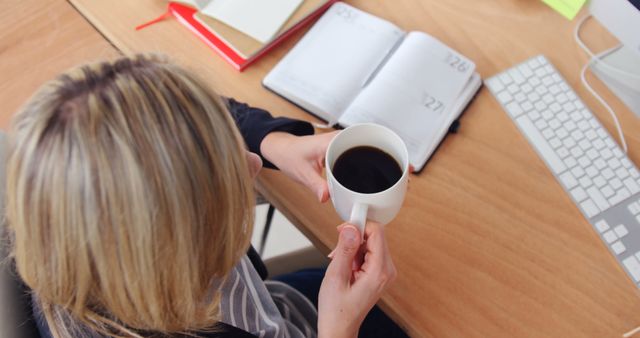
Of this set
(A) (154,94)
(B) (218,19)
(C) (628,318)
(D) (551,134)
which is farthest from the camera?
(B) (218,19)

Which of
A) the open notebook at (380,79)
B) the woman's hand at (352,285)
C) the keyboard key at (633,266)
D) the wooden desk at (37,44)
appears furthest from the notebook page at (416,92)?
the wooden desk at (37,44)

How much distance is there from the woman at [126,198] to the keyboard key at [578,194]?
49cm

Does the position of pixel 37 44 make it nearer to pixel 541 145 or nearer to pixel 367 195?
pixel 367 195

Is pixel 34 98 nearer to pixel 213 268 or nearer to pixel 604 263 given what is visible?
pixel 213 268

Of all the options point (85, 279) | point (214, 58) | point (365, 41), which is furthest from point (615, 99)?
point (85, 279)

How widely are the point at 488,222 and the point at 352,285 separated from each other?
24 cm

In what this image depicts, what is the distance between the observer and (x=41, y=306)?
1.71 ft

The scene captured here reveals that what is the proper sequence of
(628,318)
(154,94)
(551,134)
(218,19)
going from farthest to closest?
(218,19), (551,134), (628,318), (154,94)

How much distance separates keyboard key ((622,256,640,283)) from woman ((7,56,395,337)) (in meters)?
0.52

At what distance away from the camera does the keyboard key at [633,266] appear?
0.69m

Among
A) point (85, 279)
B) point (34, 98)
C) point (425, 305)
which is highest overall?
point (34, 98)

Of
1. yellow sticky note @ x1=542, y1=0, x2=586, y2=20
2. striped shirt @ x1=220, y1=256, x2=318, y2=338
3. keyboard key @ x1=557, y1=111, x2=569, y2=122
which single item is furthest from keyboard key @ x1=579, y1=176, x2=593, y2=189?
striped shirt @ x1=220, y1=256, x2=318, y2=338

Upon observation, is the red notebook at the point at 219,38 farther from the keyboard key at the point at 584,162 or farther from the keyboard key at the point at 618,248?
the keyboard key at the point at 618,248

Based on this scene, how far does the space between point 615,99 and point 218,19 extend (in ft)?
2.22
